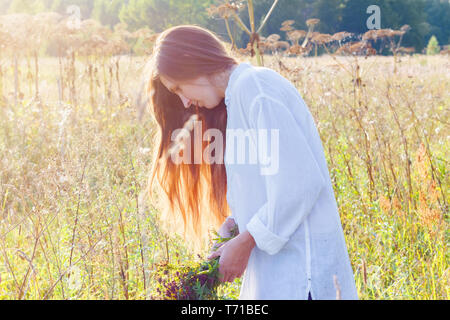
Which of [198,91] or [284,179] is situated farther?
[198,91]

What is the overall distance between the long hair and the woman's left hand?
45cm

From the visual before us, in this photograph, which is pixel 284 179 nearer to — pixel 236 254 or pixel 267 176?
pixel 267 176

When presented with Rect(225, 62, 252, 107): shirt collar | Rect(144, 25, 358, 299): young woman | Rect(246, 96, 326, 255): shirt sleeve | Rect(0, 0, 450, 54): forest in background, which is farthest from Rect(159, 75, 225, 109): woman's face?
Rect(0, 0, 450, 54): forest in background

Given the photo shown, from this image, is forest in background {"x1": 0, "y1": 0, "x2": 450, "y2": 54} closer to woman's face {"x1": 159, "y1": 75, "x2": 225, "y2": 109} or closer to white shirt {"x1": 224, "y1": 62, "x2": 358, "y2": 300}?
woman's face {"x1": 159, "y1": 75, "x2": 225, "y2": 109}

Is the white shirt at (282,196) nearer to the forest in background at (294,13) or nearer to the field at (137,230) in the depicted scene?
the field at (137,230)

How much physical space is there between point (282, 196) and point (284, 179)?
1.7 inches

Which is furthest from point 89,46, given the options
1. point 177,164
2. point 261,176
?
point 261,176

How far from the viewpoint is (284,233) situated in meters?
1.22

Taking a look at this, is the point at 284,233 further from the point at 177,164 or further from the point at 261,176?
the point at 177,164

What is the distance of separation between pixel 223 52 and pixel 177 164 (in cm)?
59

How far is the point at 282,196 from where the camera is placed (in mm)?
1181

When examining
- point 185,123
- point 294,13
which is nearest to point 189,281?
point 185,123

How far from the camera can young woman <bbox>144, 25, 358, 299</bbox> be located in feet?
3.93

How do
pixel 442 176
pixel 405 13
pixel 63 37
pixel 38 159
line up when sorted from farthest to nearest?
pixel 405 13, pixel 63 37, pixel 38 159, pixel 442 176
